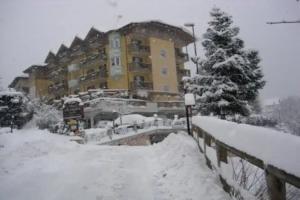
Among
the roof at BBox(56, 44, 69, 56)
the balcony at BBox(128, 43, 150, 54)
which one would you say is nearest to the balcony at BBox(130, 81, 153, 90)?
the balcony at BBox(128, 43, 150, 54)

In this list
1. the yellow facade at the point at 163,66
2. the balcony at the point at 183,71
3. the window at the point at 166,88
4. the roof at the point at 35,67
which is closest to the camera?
the yellow facade at the point at 163,66

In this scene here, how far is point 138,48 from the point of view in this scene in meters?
37.2

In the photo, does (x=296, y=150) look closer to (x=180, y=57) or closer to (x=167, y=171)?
(x=167, y=171)

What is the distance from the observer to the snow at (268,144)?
7.22ft

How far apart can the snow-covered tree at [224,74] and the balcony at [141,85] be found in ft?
61.1

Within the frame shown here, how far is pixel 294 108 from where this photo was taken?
5244 cm

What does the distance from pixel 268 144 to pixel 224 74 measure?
14.3m

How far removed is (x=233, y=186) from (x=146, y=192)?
7.26ft

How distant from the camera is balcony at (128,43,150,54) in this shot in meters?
36.7

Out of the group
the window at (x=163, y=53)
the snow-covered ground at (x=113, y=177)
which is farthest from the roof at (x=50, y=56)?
the snow-covered ground at (x=113, y=177)

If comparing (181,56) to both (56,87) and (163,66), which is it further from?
(56,87)

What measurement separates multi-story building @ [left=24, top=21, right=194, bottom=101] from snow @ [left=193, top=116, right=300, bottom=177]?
3127 centimetres

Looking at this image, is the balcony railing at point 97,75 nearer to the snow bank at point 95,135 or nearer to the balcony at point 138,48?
the balcony at point 138,48

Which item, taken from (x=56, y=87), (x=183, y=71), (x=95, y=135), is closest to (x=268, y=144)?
(x=95, y=135)
